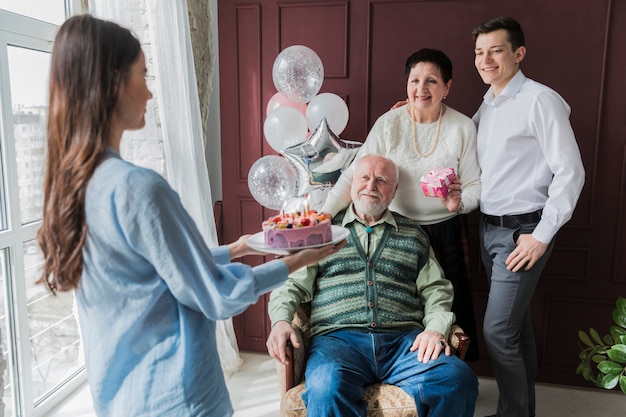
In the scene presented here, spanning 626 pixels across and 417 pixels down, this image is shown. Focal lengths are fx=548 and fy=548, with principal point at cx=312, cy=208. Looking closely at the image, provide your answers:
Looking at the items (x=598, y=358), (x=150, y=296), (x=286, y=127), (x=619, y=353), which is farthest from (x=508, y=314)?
(x=150, y=296)

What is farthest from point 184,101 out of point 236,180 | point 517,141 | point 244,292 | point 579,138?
point 579,138

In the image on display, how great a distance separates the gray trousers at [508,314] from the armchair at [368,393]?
0.30m

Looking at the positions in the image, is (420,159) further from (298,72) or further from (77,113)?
(77,113)

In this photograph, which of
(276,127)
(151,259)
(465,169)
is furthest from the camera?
(276,127)

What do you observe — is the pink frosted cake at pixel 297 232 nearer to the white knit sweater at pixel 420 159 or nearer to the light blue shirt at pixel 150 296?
the light blue shirt at pixel 150 296

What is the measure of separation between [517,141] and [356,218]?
72 centimetres

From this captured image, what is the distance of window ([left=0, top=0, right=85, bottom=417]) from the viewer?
2139mm

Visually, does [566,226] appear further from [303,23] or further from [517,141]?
[303,23]

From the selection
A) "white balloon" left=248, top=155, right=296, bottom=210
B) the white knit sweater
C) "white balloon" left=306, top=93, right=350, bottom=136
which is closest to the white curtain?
"white balloon" left=248, top=155, right=296, bottom=210

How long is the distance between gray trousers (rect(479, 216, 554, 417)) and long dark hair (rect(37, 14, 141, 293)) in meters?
1.76

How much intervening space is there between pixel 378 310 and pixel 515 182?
773mm

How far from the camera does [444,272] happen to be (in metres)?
2.53

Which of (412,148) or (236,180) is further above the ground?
(412,148)

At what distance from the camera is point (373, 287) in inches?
87.1
